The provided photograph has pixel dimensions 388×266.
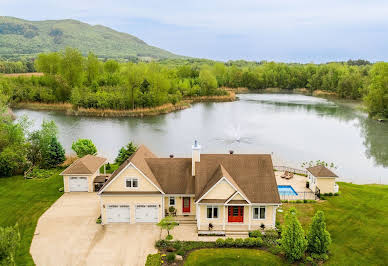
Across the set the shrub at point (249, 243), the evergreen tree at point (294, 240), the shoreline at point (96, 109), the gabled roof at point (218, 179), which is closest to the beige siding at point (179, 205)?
the gabled roof at point (218, 179)

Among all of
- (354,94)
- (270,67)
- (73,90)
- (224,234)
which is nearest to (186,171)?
(224,234)

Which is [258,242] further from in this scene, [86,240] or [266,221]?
[86,240]

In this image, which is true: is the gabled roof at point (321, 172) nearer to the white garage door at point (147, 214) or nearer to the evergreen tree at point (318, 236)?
the evergreen tree at point (318, 236)

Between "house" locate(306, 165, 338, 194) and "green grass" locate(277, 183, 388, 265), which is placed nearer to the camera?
"green grass" locate(277, 183, 388, 265)

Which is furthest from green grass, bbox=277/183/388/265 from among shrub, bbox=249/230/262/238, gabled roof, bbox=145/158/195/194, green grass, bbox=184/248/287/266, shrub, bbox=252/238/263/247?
gabled roof, bbox=145/158/195/194

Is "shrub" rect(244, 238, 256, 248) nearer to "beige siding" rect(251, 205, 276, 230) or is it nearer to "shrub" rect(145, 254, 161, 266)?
"beige siding" rect(251, 205, 276, 230)

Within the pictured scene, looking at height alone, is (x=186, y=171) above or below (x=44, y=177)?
above

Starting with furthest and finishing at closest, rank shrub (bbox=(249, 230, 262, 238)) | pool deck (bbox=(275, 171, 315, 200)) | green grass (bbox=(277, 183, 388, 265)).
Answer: pool deck (bbox=(275, 171, 315, 200)) < shrub (bbox=(249, 230, 262, 238)) < green grass (bbox=(277, 183, 388, 265))

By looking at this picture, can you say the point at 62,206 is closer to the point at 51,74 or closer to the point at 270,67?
the point at 51,74
